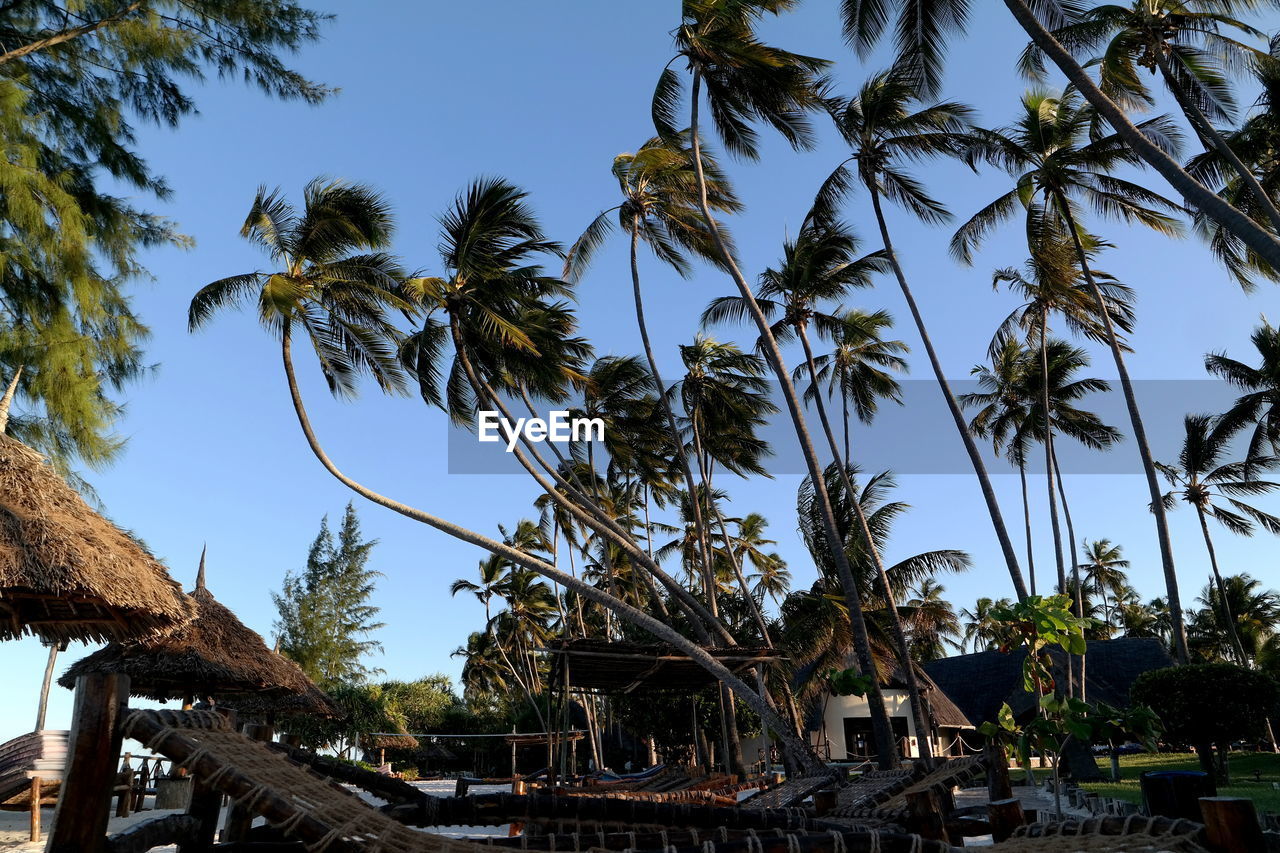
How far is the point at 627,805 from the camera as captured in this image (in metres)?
4.39

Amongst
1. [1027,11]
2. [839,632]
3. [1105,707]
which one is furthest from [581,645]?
[839,632]

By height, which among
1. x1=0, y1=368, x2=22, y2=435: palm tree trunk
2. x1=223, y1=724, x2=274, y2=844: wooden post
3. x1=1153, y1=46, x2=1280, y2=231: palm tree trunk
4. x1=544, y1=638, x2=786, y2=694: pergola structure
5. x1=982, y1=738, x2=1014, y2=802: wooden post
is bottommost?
x1=982, y1=738, x2=1014, y2=802: wooden post

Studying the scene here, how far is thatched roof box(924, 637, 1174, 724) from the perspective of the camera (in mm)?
27672

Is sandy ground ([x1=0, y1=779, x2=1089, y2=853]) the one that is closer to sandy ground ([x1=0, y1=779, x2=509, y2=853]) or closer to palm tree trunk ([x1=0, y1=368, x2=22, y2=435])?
sandy ground ([x1=0, y1=779, x2=509, y2=853])

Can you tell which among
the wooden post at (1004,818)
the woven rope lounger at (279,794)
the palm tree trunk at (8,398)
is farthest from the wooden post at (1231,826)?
the palm tree trunk at (8,398)

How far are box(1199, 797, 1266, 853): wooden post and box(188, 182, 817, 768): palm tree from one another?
29.6 feet

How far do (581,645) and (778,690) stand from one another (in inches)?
522

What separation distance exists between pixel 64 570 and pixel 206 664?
600cm

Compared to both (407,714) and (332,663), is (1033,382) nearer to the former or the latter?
(332,663)

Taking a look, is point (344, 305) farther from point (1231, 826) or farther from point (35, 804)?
point (1231, 826)

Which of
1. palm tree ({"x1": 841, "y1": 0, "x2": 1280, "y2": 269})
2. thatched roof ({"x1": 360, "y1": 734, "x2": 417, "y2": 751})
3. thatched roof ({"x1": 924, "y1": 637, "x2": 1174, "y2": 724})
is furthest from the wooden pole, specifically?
thatched roof ({"x1": 924, "y1": 637, "x2": 1174, "y2": 724})

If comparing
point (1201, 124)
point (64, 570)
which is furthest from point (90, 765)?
point (1201, 124)

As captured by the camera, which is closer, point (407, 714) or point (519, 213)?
point (519, 213)

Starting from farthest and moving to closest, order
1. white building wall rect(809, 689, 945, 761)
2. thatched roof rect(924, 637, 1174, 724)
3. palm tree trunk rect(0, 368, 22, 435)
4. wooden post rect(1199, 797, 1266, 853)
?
thatched roof rect(924, 637, 1174, 724), white building wall rect(809, 689, 945, 761), palm tree trunk rect(0, 368, 22, 435), wooden post rect(1199, 797, 1266, 853)
